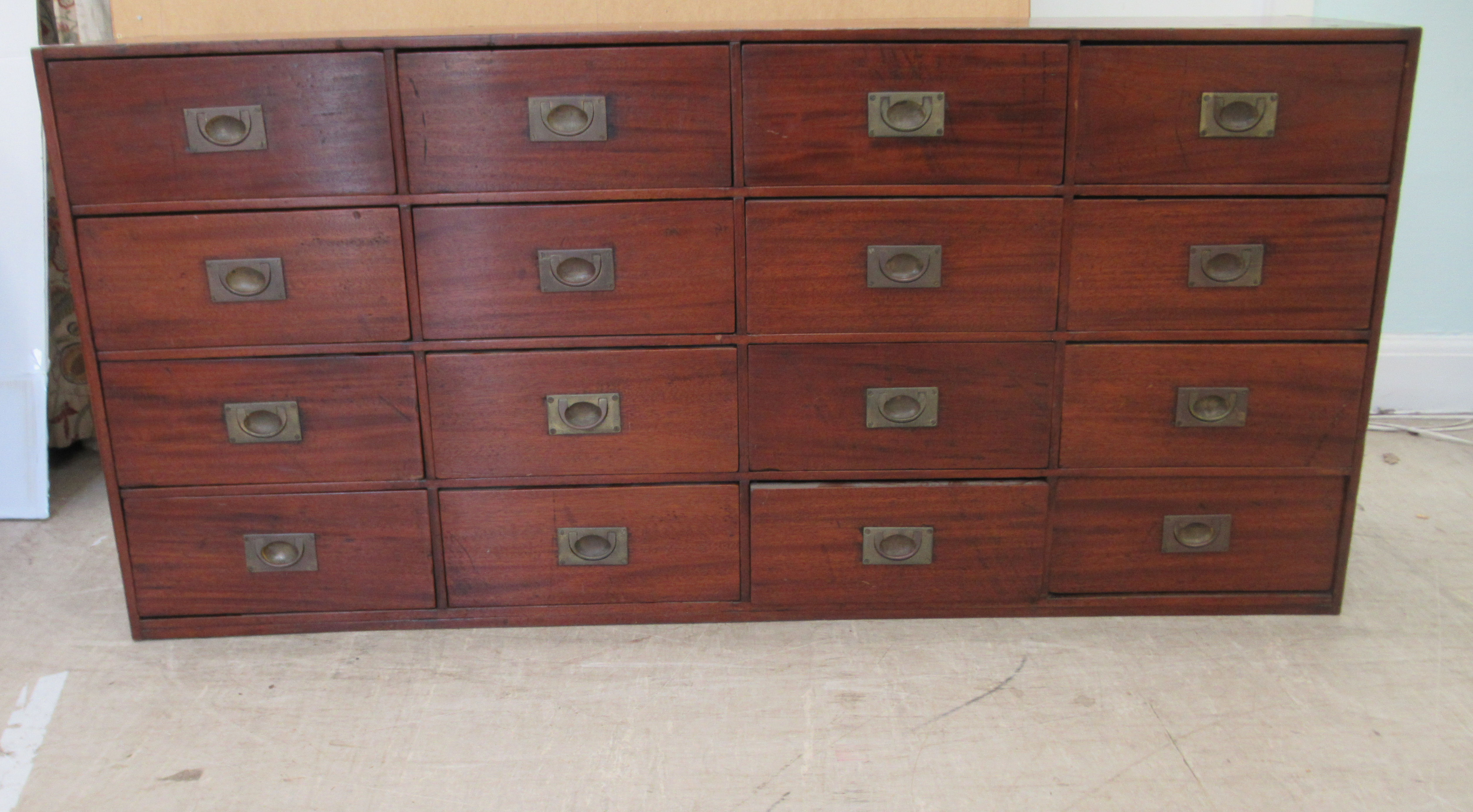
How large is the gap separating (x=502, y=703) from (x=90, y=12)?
1.80 metres

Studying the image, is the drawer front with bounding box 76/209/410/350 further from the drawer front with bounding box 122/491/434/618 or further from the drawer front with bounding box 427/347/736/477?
the drawer front with bounding box 122/491/434/618

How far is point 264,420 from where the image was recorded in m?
1.75

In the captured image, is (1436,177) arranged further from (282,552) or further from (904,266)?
(282,552)

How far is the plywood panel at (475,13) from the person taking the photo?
2.24 meters

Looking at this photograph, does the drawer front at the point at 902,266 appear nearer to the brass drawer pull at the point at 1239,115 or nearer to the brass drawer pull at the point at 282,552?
the brass drawer pull at the point at 1239,115

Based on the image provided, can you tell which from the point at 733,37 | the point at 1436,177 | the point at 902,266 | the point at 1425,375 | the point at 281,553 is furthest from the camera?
the point at 1425,375

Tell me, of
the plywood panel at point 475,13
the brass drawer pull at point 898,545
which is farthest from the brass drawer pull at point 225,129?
the brass drawer pull at point 898,545

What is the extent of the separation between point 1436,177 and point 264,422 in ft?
8.66

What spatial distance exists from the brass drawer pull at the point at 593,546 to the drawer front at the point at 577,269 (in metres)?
0.32

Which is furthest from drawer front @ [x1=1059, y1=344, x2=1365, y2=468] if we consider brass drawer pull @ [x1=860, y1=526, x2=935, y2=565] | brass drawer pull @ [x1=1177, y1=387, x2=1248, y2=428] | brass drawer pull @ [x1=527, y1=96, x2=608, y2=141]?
brass drawer pull @ [x1=527, y1=96, x2=608, y2=141]

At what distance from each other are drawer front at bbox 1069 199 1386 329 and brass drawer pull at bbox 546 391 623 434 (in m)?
0.72

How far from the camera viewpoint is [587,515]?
181 centimetres

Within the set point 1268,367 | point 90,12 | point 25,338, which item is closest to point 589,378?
point 1268,367

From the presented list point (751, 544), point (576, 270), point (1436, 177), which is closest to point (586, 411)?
point (576, 270)
